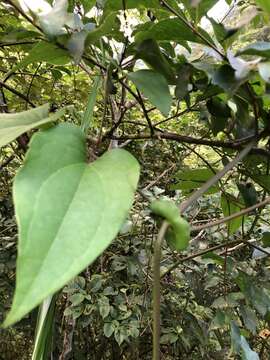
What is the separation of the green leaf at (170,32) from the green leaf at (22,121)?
0.33 feet

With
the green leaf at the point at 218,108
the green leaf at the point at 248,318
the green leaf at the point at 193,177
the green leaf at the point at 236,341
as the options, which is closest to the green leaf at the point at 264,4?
the green leaf at the point at 218,108

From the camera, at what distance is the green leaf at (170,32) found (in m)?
0.35

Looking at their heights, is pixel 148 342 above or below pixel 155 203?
below

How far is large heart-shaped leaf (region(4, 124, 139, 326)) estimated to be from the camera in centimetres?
18

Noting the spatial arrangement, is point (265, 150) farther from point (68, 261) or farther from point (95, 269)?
point (95, 269)

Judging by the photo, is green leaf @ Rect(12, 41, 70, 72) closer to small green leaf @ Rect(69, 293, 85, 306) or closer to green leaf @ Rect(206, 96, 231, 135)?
green leaf @ Rect(206, 96, 231, 135)

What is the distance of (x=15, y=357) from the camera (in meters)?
1.55

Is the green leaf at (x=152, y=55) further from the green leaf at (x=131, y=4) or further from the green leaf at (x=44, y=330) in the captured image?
the green leaf at (x=44, y=330)

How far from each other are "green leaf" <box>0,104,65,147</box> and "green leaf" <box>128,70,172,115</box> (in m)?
0.06

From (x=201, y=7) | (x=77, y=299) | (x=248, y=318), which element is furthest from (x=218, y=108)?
(x=77, y=299)

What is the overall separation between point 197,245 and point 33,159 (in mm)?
800

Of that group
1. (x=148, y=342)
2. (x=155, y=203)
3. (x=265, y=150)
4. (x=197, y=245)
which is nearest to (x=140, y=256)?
(x=197, y=245)

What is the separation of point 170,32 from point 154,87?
0.17 feet

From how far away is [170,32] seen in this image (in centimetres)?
36
